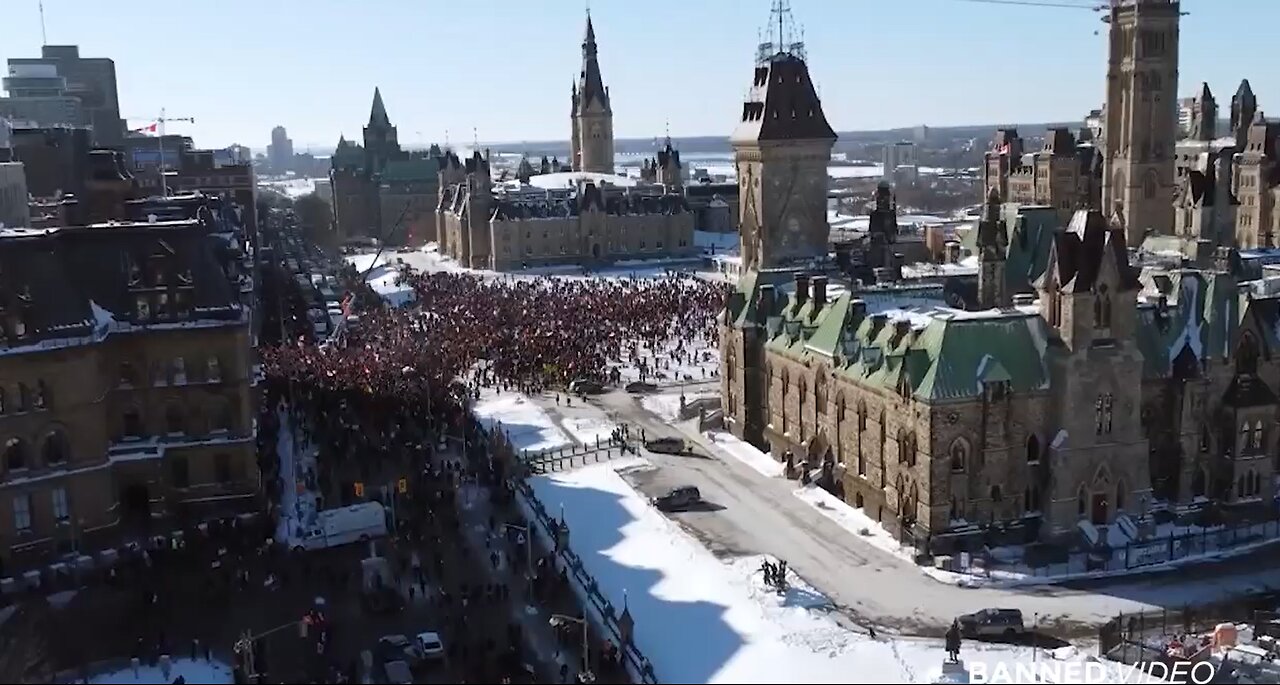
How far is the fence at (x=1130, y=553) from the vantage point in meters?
46.9

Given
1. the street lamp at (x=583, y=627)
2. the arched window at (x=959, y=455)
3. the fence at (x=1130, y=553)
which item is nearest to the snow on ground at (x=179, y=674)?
the street lamp at (x=583, y=627)

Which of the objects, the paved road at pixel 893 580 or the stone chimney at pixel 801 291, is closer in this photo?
the paved road at pixel 893 580

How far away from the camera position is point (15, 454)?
156 ft

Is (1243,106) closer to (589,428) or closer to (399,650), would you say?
(589,428)

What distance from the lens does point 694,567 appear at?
46.9 metres

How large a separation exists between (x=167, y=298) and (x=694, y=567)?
25.5 m

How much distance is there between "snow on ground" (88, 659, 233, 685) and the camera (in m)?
37.6

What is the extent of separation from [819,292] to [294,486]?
90.7 feet

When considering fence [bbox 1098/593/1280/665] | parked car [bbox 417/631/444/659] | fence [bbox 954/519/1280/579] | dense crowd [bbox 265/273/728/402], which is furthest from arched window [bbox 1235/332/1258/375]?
dense crowd [bbox 265/273/728/402]

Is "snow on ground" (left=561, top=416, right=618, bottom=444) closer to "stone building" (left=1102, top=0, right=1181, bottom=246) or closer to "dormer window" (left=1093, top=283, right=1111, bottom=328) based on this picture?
"dormer window" (left=1093, top=283, right=1111, bottom=328)

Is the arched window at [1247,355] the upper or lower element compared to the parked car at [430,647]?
upper

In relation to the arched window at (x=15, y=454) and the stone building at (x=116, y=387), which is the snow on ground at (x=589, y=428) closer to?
the stone building at (x=116, y=387)

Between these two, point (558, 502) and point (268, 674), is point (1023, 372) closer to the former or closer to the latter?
point (558, 502)

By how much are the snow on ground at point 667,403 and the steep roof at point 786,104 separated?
54.7 feet
